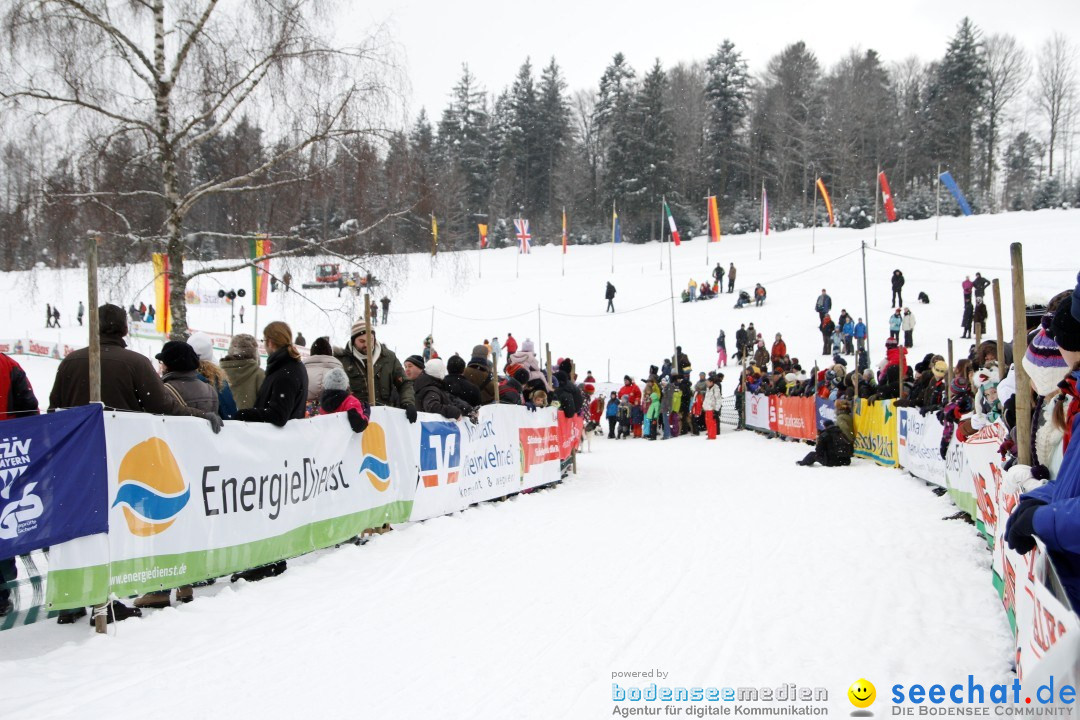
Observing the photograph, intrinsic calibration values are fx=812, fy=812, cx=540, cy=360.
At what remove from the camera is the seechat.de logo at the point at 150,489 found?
5.02 meters

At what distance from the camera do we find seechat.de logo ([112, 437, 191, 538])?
16.5ft

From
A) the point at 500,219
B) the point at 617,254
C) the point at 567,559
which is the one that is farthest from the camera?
the point at 500,219

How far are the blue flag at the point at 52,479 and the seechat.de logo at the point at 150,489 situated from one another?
6.3 inches

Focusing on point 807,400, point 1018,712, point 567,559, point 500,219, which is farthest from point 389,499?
point 500,219

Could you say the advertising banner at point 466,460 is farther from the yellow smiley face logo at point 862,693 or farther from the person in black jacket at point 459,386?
the yellow smiley face logo at point 862,693

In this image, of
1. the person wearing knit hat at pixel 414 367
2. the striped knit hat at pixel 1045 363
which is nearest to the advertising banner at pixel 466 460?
the person wearing knit hat at pixel 414 367

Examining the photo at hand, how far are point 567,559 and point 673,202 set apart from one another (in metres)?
63.2

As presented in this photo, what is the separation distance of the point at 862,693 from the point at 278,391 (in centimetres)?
463

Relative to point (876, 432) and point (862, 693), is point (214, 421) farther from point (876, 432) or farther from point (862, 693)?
point (876, 432)

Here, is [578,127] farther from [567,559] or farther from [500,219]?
[567,559]

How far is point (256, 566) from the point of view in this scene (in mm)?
6098

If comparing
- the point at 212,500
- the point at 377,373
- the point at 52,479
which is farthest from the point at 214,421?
the point at 377,373

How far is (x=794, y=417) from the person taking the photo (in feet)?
64.2

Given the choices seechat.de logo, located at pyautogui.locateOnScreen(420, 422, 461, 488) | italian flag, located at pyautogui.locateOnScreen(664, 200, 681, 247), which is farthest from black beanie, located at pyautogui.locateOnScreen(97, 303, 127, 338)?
italian flag, located at pyautogui.locateOnScreen(664, 200, 681, 247)
